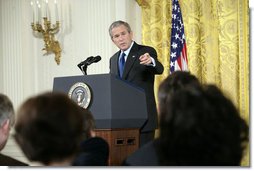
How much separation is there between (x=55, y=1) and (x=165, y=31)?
1.67 m

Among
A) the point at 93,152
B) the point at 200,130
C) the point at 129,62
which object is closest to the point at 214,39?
the point at 129,62

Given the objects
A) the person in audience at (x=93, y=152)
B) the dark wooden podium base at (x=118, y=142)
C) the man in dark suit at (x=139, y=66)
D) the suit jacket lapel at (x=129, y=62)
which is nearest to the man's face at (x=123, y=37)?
the man in dark suit at (x=139, y=66)

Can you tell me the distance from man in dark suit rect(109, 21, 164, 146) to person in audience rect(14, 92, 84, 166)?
168 centimetres

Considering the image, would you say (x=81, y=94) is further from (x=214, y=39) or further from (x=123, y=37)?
(x=214, y=39)

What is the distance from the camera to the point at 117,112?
2.76 metres

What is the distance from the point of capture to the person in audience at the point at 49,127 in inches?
47.6

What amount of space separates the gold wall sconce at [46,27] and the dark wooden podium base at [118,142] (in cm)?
302

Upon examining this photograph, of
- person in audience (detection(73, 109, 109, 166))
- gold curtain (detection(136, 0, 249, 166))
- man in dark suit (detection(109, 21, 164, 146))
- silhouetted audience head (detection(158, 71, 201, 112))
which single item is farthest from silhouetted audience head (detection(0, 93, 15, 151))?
gold curtain (detection(136, 0, 249, 166))

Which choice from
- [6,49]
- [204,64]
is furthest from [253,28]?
[6,49]

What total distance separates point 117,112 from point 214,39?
2.06 metres

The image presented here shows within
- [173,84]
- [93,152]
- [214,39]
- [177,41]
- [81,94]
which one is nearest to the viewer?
[173,84]

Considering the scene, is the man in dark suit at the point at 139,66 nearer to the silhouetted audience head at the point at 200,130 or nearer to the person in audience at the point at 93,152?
the person in audience at the point at 93,152

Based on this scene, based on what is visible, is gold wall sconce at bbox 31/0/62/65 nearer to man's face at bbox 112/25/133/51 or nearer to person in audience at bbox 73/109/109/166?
man's face at bbox 112/25/133/51

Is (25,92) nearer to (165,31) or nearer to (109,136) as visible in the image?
(165,31)
